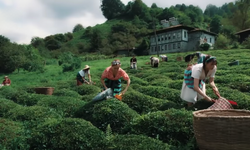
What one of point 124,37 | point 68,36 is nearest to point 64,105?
point 124,37

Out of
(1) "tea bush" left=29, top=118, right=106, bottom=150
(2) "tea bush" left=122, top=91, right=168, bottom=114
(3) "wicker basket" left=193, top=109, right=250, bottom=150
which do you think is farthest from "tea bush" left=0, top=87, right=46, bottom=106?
(3) "wicker basket" left=193, top=109, right=250, bottom=150

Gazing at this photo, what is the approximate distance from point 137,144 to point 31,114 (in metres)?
4.07

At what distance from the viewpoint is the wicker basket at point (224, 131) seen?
3596 mm

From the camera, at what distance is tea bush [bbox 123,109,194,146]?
5.08 m

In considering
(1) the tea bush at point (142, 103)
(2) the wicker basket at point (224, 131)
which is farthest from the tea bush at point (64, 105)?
(2) the wicker basket at point (224, 131)

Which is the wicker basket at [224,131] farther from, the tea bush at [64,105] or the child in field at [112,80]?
the tea bush at [64,105]

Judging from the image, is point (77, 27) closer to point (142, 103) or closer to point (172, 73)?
point (172, 73)

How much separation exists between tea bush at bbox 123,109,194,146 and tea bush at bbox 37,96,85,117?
2797mm

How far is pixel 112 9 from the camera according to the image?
121 metres

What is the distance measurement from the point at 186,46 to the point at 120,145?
54908 millimetres

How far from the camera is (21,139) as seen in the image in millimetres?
5375

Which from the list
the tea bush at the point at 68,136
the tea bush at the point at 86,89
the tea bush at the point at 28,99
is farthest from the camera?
the tea bush at the point at 86,89

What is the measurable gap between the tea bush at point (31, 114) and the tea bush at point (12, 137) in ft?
2.81

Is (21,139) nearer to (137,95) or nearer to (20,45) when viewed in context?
(137,95)
